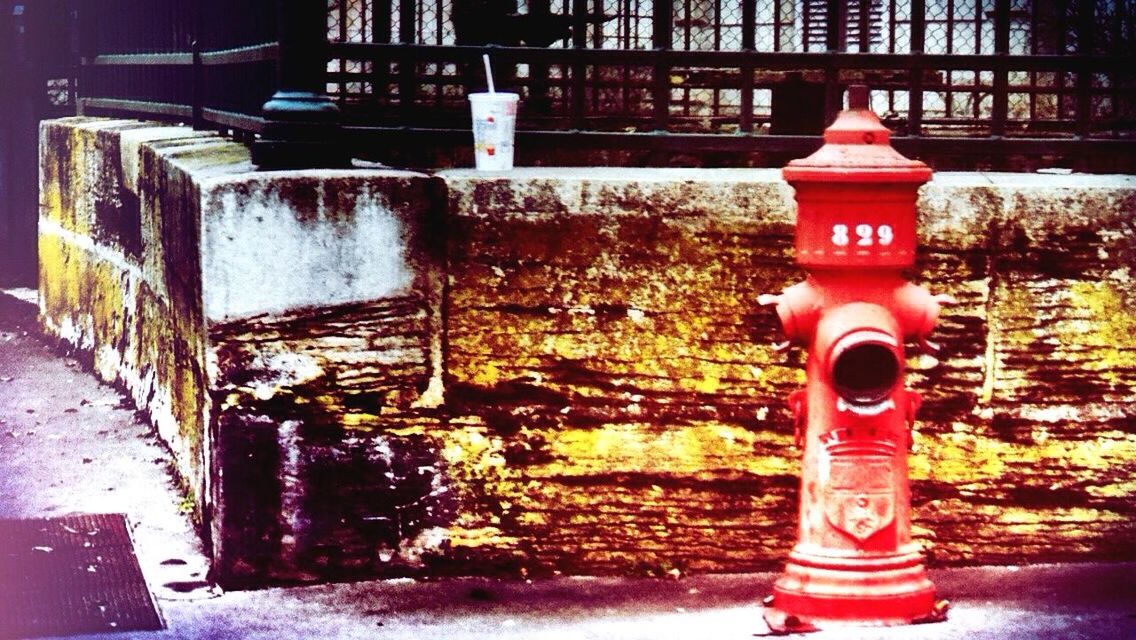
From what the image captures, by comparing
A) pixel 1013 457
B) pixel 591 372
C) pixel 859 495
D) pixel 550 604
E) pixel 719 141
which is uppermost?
pixel 719 141

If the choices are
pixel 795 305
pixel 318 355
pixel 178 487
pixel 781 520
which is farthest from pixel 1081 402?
pixel 178 487

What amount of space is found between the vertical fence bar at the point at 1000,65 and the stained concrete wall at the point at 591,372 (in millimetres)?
284

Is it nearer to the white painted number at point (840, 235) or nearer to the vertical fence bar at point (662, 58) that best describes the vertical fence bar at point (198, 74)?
the vertical fence bar at point (662, 58)

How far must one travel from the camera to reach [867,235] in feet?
11.9

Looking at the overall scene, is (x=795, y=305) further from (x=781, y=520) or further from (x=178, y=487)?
(x=178, y=487)

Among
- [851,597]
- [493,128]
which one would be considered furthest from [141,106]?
[851,597]

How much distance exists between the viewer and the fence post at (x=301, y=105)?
4.35 metres

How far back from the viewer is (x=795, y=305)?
12.4ft

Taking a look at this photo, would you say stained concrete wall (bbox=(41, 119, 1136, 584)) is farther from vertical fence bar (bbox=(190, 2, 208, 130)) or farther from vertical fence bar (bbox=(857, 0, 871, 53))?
vertical fence bar (bbox=(190, 2, 208, 130))

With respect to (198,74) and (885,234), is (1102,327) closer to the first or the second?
(885,234)

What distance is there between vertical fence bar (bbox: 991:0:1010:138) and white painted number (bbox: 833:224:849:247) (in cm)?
134

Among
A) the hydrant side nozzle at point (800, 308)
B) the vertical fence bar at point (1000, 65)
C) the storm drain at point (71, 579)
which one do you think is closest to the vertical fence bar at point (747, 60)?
the vertical fence bar at point (1000, 65)

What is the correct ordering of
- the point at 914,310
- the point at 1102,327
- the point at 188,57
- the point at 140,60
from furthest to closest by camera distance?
the point at 140,60, the point at 188,57, the point at 1102,327, the point at 914,310

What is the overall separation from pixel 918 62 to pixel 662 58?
2.63 ft
